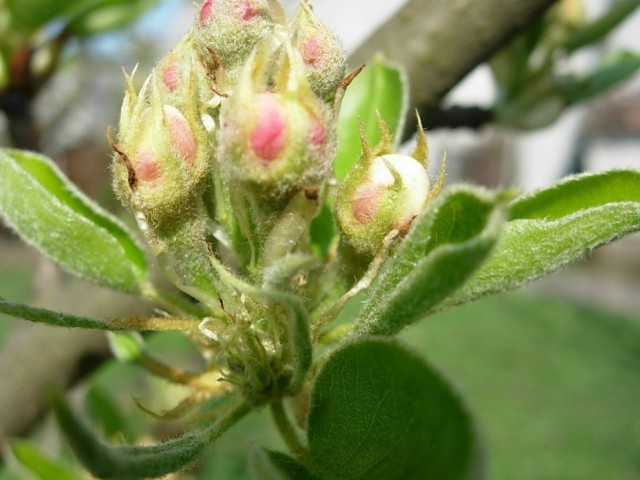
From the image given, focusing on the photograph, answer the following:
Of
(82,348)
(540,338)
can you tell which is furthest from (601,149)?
(82,348)

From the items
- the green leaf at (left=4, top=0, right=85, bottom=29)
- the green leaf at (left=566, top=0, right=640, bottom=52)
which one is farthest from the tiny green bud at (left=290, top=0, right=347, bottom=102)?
the green leaf at (left=566, top=0, right=640, bottom=52)

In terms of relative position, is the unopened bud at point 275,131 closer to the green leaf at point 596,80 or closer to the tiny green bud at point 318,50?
the tiny green bud at point 318,50

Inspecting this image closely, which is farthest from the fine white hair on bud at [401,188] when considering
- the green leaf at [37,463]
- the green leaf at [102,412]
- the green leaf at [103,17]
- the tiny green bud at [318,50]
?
the green leaf at [103,17]

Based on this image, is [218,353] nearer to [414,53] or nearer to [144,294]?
[144,294]

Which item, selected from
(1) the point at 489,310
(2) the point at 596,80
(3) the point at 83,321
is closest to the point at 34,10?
(3) the point at 83,321

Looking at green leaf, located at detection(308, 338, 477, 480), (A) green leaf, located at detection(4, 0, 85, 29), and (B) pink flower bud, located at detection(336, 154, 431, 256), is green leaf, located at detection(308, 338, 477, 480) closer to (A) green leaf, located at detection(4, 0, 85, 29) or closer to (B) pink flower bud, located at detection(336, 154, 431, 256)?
(B) pink flower bud, located at detection(336, 154, 431, 256)

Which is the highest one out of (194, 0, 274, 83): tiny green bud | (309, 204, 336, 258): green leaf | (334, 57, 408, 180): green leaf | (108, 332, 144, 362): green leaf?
(194, 0, 274, 83): tiny green bud
